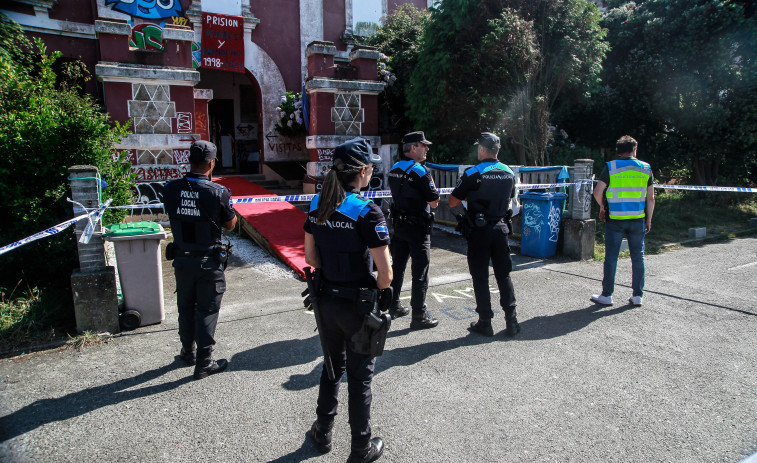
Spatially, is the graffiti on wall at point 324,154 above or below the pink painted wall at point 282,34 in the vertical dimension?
below

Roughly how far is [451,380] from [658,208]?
35.0 ft

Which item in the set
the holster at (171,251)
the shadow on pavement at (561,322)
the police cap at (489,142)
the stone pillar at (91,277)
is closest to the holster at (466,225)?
the police cap at (489,142)

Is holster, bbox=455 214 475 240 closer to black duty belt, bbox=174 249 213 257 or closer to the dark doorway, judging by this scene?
black duty belt, bbox=174 249 213 257

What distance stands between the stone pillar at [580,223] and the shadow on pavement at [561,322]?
220cm

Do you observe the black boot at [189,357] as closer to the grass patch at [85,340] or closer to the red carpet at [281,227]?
the grass patch at [85,340]

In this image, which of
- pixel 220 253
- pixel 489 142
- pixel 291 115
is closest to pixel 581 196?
pixel 489 142

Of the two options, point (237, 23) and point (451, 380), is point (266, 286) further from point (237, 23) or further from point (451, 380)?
point (237, 23)

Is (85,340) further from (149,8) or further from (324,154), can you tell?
(149,8)

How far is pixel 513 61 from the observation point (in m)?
9.91

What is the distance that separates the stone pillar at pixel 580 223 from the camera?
7.85 meters

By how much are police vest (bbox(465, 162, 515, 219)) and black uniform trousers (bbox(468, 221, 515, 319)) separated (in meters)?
0.15

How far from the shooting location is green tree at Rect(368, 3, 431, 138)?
1326 centimetres

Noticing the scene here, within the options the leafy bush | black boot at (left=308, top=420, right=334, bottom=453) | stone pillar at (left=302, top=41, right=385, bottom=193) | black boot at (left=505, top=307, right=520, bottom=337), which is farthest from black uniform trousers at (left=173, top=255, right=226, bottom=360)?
the leafy bush

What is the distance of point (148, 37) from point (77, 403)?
342 inches
